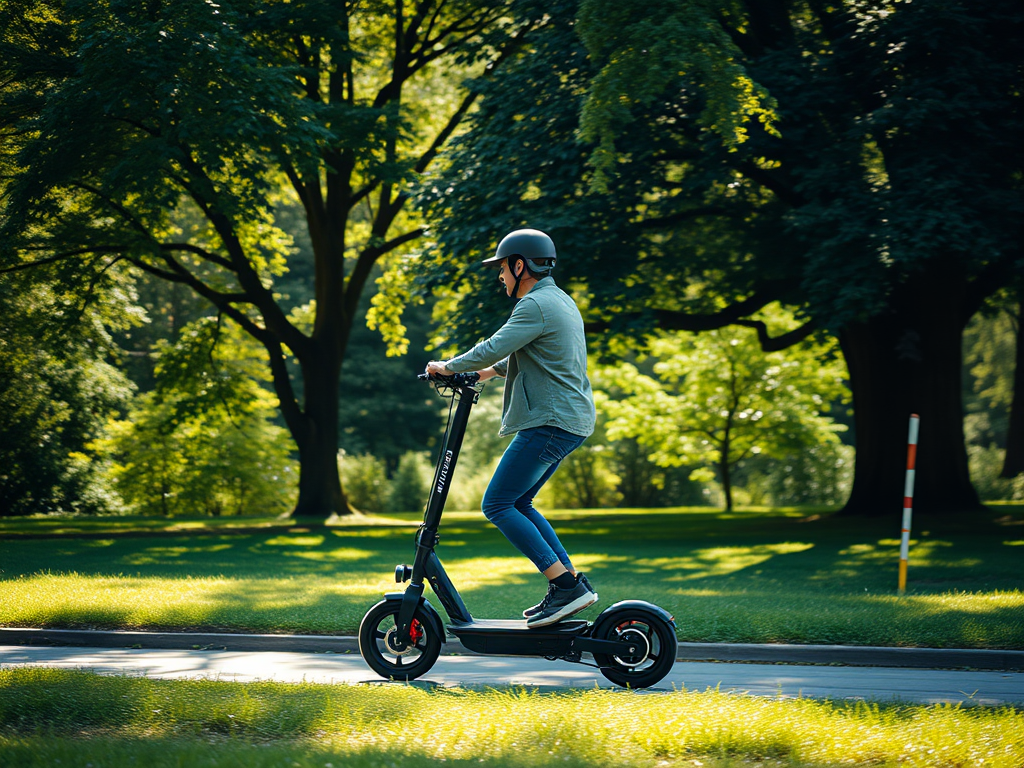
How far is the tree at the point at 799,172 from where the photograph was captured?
11.5 m

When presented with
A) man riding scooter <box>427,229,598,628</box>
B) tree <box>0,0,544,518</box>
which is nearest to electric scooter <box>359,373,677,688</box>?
man riding scooter <box>427,229,598,628</box>

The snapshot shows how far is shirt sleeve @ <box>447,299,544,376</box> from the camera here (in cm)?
492

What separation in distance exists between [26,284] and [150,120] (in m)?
5.31

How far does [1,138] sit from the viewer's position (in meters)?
14.2

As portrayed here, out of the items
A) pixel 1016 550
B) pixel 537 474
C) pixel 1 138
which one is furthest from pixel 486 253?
pixel 537 474

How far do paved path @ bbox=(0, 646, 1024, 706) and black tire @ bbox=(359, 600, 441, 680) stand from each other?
Result: 136 millimetres

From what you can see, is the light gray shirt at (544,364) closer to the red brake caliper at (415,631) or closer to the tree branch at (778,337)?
the red brake caliper at (415,631)

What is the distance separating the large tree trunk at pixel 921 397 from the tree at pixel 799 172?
0.04 metres

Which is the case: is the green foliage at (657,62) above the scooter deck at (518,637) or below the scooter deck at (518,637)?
above

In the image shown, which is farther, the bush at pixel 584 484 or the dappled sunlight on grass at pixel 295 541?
the bush at pixel 584 484

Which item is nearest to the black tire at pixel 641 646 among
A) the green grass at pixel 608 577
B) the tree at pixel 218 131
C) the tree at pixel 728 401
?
the green grass at pixel 608 577

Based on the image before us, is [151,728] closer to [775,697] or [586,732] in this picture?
[586,732]

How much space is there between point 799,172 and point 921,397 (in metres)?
5.44

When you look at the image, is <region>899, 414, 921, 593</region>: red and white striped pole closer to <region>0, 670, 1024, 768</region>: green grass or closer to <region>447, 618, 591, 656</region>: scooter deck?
<region>0, 670, 1024, 768</region>: green grass
